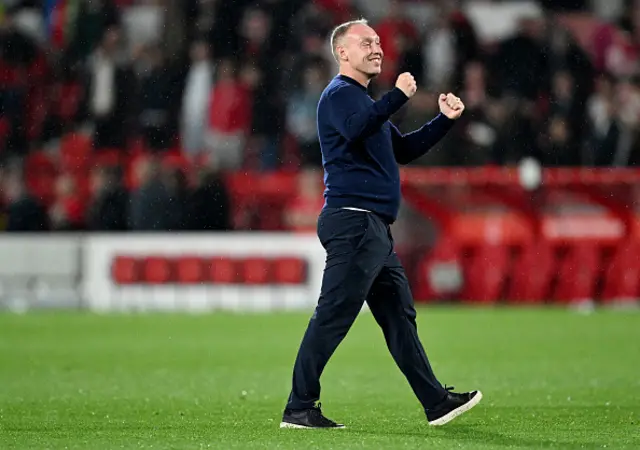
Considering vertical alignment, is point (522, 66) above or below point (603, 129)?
above

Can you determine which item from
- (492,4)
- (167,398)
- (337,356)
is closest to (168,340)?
(337,356)

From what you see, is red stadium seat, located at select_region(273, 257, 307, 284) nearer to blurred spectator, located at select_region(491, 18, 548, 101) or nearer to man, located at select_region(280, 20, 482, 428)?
blurred spectator, located at select_region(491, 18, 548, 101)

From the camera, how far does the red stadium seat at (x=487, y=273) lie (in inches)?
795

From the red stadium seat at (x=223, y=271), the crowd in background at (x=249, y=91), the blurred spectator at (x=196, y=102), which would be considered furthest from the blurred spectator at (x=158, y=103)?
the red stadium seat at (x=223, y=271)

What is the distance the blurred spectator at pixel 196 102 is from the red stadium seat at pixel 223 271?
2831 mm

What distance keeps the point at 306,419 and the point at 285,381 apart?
3.31 metres

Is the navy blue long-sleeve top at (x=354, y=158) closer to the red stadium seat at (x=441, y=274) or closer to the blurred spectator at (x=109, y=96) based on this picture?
the red stadium seat at (x=441, y=274)

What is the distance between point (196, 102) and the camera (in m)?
22.6

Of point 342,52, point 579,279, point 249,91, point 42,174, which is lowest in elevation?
point 579,279

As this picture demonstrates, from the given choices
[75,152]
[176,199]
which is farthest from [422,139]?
[75,152]

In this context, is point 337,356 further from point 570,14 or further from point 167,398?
point 570,14

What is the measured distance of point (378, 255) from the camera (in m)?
8.54

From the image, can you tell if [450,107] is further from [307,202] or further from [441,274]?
[307,202]

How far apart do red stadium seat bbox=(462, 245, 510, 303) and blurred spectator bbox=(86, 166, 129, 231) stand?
5073mm
